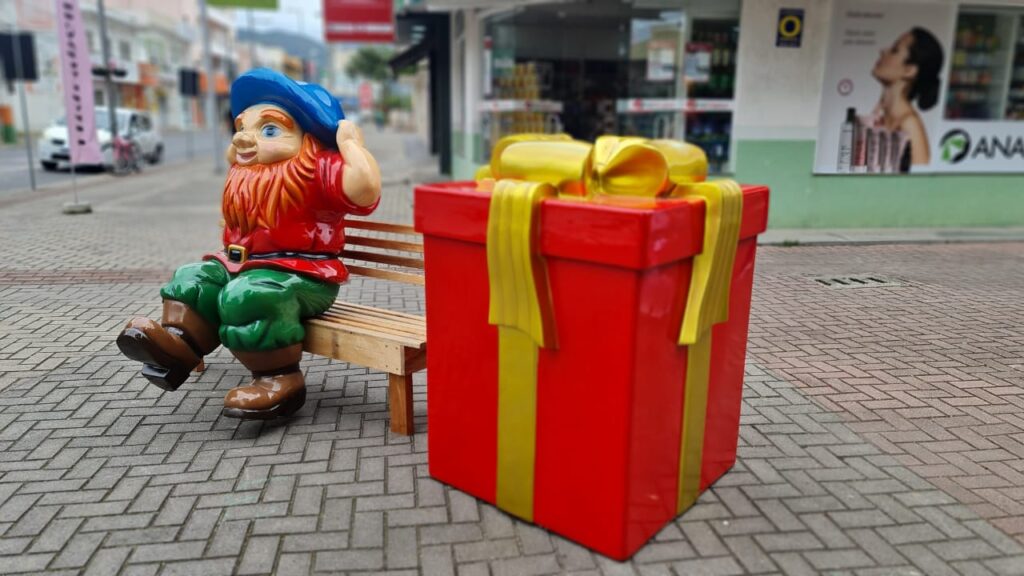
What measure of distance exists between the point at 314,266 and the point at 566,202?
1.71 meters

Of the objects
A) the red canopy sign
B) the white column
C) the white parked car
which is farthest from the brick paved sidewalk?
the white parked car

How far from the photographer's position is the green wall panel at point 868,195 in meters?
9.22

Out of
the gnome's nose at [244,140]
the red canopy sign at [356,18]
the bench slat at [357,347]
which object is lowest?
the bench slat at [357,347]

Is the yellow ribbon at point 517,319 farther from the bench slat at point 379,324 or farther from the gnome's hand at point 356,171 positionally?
the gnome's hand at point 356,171

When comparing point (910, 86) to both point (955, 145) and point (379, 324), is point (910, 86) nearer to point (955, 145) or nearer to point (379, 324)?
point (955, 145)

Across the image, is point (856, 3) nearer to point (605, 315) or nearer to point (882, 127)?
point (882, 127)

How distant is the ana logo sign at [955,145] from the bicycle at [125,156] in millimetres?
16602

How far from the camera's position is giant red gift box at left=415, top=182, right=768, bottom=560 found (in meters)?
2.31

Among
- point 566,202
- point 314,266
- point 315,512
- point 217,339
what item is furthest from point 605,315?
point 217,339

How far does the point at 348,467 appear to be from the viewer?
10.5 ft

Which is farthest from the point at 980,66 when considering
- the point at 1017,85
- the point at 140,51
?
the point at 140,51

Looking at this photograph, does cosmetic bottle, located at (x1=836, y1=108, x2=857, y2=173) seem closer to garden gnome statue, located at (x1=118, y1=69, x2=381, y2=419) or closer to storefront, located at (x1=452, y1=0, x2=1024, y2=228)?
storefront, located at (x1=452, y1=0, x2=1024, y2=228)

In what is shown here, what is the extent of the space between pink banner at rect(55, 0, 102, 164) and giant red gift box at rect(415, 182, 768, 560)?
1049 cm

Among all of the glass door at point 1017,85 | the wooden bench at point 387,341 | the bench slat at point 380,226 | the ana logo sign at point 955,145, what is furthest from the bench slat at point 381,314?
the glass door at point 1017,85
